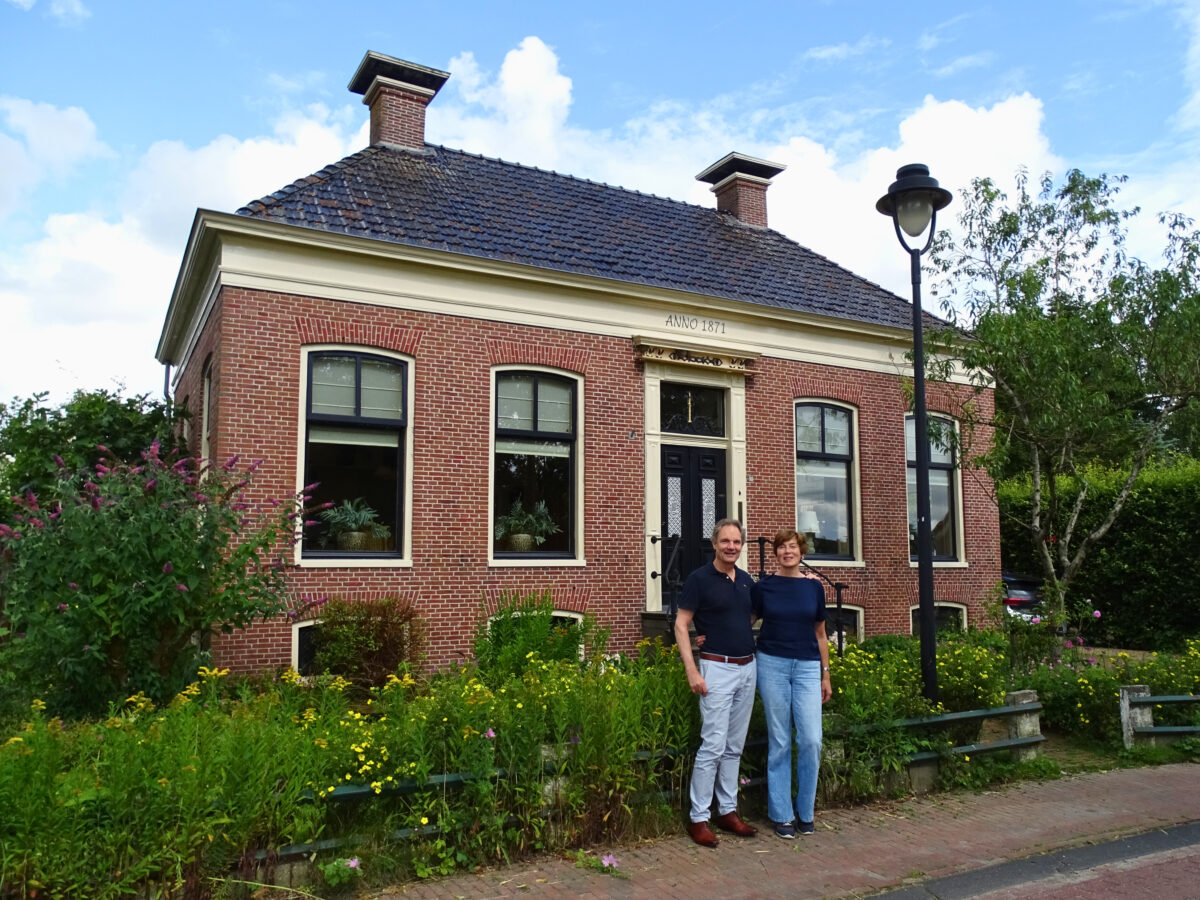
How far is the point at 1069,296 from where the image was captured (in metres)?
12.5

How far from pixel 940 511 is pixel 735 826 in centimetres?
1057

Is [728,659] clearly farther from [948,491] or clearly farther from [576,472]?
[948,491]

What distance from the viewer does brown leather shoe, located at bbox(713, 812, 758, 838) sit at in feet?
19.2

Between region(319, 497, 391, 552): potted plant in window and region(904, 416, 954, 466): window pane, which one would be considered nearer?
region(319, 497, 391, 552): potted plant in window

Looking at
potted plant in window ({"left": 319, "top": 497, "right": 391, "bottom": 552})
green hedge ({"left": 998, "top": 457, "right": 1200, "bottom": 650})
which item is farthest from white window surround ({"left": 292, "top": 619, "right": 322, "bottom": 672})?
green hedge ({"left": 998, "top": 457, "right": 1200, "bottom": 650})

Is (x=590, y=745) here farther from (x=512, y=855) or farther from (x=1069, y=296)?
(x=1069, y=296)

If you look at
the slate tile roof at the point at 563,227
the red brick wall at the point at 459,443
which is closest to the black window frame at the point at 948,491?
the red brick wall at the point at 459,443

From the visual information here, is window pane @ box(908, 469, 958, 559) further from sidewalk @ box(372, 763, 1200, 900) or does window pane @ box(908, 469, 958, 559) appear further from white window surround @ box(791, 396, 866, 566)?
sidewalk @ box(372, 763, 1200, 900)

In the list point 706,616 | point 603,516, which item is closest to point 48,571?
point 706,616

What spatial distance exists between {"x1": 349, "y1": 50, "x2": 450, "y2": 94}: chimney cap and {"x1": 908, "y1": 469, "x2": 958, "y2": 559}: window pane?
944cm

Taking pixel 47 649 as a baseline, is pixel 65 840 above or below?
below

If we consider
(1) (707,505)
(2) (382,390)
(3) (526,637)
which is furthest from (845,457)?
(2) (382,390)

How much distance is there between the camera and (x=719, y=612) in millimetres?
5887

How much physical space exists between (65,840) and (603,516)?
8067mm
